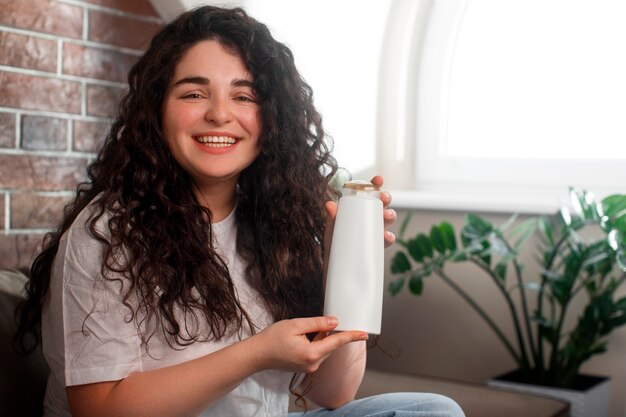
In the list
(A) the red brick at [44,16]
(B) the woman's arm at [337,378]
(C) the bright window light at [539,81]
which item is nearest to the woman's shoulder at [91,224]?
(B) the woman's arm at [337,378]

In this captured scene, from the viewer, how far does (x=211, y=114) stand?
4.96 feet

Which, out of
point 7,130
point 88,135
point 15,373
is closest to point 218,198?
point 15,373

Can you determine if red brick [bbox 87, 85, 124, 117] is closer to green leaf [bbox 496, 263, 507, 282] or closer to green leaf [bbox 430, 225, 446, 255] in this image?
green leaf [bbox 430, 225, 446, 255]

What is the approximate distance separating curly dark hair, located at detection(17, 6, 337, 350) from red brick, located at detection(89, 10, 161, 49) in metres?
0.79

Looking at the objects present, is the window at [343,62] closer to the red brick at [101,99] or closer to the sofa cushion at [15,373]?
the red brick at [101,99]

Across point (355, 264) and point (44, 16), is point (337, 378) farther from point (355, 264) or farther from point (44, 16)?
point (44, 16)

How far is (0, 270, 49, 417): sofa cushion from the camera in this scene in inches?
65.1

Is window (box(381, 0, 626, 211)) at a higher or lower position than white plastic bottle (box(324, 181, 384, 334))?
higher

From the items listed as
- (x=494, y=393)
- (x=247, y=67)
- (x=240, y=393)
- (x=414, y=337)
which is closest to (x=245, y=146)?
(x=247, y=67)

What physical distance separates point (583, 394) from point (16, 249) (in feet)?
4.87

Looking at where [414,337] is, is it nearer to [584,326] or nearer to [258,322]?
[584,326]

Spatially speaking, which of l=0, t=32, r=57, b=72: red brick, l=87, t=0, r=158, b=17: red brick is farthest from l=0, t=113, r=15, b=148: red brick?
l=87, t=0, r=158, b=17: red brick

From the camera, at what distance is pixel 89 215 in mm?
1464

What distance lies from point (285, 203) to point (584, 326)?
3.51ft
